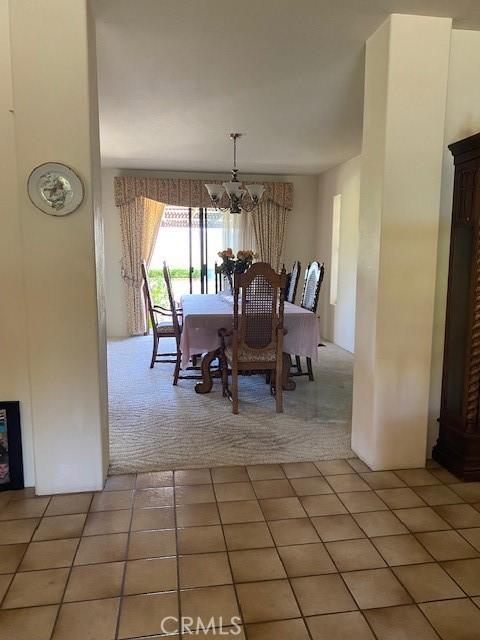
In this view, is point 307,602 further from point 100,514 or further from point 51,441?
point 51,441

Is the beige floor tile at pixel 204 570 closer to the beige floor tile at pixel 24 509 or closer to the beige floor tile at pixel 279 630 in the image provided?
the beige floor tile at pixel 279 630

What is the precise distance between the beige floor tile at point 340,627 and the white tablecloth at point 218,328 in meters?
2.47

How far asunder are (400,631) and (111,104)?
3764mm

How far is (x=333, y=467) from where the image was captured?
106 inches

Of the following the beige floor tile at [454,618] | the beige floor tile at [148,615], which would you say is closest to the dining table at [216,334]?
the beige floor tile at [148,615]

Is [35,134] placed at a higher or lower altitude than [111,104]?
lower

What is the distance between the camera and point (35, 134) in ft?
7.04

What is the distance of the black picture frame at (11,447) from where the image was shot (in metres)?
2.38

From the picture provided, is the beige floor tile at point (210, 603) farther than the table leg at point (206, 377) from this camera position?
No

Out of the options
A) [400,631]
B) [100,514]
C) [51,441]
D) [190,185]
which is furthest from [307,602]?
[190,185]

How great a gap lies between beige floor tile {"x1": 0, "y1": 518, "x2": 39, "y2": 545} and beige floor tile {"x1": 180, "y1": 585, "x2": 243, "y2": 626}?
80 centimetres

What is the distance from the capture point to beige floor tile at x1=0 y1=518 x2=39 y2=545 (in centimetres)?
200

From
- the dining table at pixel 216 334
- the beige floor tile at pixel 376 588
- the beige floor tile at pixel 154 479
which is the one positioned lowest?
the beige floor tile at pixel 154 479

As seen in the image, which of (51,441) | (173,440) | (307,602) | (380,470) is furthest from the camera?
(173,440)
